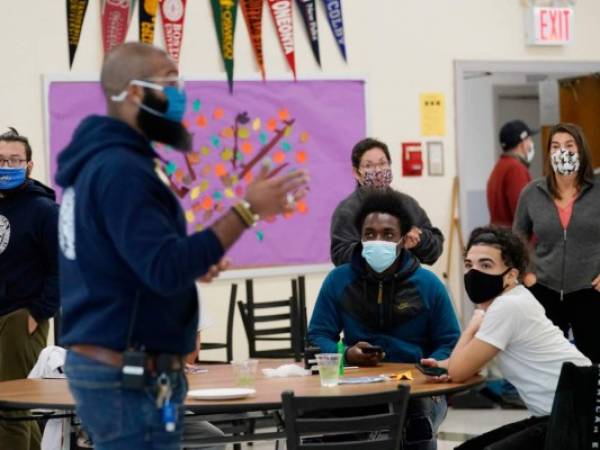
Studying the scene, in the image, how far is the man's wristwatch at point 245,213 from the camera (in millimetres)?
2633

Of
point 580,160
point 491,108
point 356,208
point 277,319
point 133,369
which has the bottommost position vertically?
point 277,319

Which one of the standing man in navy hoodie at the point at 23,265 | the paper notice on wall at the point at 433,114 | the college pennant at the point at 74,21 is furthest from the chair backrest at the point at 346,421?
the paper notice on wall at the point at 433,114

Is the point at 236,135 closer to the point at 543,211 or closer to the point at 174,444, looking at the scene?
the point at 543,211

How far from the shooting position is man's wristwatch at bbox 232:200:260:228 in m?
2.63

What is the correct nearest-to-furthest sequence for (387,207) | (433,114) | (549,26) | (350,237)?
1. (387,207)
2. (350,237)
3. (433,114)
4. (549,26)

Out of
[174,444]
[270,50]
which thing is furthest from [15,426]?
[270,50]

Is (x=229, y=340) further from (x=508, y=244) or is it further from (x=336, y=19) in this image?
(x=508, y=244)

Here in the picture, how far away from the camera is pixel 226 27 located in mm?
7297

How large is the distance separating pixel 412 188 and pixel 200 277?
5348mm

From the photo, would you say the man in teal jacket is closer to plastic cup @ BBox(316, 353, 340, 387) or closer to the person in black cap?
plastic cup @ BBox(316, 353, 340, 387)

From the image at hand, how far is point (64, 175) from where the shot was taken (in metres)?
2.76

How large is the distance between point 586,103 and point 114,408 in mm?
6683

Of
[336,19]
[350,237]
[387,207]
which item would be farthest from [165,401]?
[336,19]

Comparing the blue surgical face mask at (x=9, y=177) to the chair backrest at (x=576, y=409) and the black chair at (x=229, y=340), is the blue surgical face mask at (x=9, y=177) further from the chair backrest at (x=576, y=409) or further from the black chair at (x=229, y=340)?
the chair backrest at (x=576, y=409)
